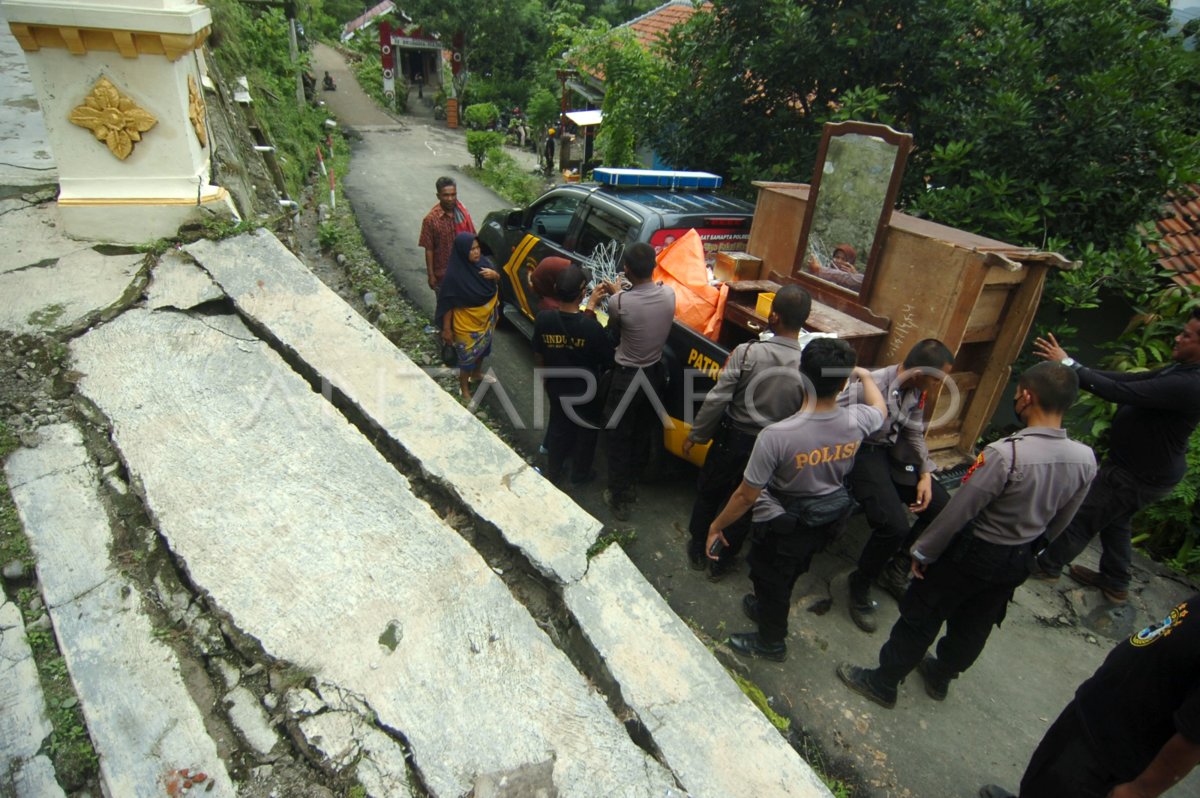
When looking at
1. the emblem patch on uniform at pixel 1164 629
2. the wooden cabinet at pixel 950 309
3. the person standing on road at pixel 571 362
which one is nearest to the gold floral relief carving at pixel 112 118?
the person standing on road at pixel 571 362

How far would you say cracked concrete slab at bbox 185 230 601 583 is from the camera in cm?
258

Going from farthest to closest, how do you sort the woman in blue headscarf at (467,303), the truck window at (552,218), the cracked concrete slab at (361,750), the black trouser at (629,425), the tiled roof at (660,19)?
the tiled roof at (660,19) → the truck window at (552,218) → the woman in blue headscarf at (467,303) → the black trouser at (629,425) → the cracked concrete slab at (361,750)

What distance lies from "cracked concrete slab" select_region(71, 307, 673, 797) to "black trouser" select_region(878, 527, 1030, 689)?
1.61 metres

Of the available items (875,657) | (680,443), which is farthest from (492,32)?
(875,657)

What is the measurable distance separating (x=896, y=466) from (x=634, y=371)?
62.2 inches

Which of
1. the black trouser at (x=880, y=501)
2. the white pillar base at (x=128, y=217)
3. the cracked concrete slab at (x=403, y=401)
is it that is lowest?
the black trouser at (x=880, y=501)

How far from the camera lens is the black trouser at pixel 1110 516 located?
12.0ft

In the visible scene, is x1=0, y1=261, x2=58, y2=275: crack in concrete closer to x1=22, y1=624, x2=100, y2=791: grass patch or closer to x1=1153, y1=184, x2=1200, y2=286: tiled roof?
x1=22, y1=624, x2=100, y2=791: grass patch

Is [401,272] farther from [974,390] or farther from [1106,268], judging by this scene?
[1106,268]

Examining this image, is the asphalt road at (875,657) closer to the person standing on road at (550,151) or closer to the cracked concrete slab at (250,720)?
the cracked concrete slab at (250,720)

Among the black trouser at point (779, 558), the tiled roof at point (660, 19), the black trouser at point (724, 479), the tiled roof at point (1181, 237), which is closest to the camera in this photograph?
the black trouser at point (779, 558)

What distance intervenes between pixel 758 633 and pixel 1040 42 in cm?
565

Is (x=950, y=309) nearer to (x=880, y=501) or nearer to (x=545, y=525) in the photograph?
(x=880, y=501)

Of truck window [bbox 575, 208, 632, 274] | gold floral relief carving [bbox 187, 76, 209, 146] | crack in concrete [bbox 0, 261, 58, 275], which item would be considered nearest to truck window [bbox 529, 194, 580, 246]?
truck window [bbox 575, 208, 632, 274]
